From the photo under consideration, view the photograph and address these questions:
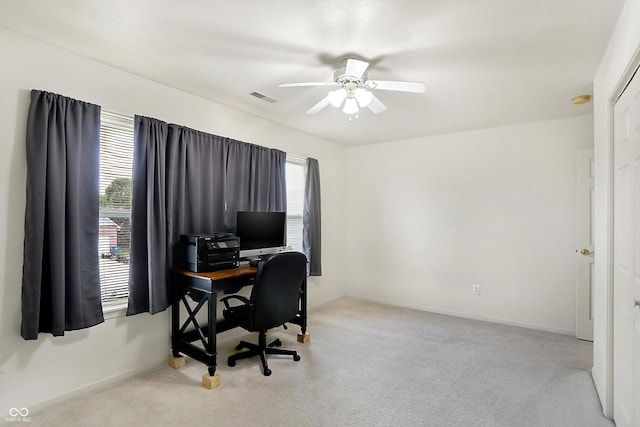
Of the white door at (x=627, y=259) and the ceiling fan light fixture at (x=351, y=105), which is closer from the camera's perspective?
the white door at (x=627, y=259)

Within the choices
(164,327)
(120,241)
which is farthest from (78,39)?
(164,327)

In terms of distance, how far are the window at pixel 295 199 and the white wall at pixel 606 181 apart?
3.13 metres

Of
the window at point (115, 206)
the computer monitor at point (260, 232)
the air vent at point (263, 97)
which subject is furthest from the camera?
the computer monitor at point (260, 232)

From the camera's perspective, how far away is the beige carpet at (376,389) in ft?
7.24

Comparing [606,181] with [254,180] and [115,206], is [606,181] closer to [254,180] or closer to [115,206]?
[254,180]

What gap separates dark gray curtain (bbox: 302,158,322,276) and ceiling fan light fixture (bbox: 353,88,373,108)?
6.85 ft

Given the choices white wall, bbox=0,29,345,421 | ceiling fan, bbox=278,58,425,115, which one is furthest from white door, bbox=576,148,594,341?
white wall, bbox=0,29,345,421

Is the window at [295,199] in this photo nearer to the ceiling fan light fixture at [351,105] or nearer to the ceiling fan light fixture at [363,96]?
the ceiling fan light fixture at [351,105]

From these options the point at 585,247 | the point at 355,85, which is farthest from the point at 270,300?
the point at 585,247

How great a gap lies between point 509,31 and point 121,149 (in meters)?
2.94

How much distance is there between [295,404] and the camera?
2.36m

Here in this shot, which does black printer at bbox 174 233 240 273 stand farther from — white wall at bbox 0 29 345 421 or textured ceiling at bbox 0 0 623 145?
textured ceiling at bbox 0 0 623 145

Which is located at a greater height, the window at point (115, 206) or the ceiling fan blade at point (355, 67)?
the ceiling fan blade at point (355, 67)

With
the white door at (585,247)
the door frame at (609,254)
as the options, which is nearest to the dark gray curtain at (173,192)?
the door frame at (609,254)
